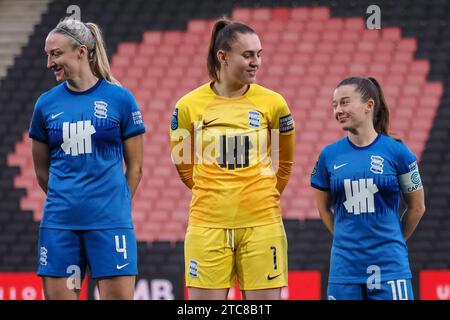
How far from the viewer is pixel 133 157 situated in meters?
4.81

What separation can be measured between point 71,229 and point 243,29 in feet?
4.17

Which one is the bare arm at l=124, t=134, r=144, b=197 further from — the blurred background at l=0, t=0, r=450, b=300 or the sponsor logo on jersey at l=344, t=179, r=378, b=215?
the blurred background at l=0, t=0, r=450, b=300

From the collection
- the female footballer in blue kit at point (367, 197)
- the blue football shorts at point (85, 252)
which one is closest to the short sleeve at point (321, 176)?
the female footballer in blue kit at point (367, 197)

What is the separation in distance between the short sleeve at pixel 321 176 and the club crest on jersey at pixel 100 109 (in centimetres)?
119

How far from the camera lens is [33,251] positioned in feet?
39.1

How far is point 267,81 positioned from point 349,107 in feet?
29.8

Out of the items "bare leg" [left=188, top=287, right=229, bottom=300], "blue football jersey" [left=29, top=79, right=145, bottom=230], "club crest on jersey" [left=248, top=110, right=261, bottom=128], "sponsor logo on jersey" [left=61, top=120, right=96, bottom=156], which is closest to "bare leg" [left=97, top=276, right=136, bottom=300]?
"blue football jersey" [left=29, top=79, right=145, bottom=230]

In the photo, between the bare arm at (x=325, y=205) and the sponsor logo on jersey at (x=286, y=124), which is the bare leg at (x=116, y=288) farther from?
the bare arm at (x=325, y=205)

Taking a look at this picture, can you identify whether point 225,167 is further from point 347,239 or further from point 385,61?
point 385,61

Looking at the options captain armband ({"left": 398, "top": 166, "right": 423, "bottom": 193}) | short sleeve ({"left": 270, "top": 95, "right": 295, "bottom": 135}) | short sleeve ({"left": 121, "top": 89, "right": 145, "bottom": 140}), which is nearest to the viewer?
short sleeve ({"left": 121, "top": 89, "right": 145, "bottom": 140})

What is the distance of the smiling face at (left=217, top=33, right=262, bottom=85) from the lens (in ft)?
15.9

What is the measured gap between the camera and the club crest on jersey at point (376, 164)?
5.02 metres

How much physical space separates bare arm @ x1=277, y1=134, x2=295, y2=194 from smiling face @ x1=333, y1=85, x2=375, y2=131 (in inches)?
10.6
